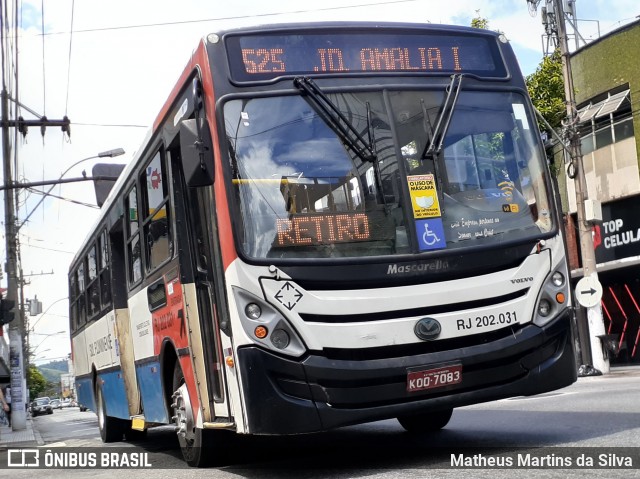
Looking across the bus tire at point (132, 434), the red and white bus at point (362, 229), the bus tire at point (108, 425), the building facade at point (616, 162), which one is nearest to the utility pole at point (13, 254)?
the bus tire at point (108, 425)

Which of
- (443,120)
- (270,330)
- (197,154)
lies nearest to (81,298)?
(197,154)

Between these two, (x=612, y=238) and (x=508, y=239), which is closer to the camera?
(x=508, y=239)

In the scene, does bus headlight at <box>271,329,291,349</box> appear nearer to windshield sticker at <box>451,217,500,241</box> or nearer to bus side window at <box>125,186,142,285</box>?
windshield sticker at <box>451,217,500,241</box>

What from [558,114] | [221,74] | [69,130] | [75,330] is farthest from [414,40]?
[69,130]

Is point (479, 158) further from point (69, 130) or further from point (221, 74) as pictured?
point (69, 130)

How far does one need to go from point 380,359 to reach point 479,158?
1776 mm

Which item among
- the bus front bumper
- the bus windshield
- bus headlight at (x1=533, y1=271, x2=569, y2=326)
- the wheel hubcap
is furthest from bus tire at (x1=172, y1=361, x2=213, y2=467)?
bus headlight at (x1=533, y1=271, x2=569, y2=326)

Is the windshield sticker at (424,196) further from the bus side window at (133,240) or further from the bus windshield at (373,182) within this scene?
the bus side window at (133,240)

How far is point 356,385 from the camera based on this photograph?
6.85 m

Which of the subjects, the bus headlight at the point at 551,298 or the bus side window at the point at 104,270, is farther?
the bus side window at the point at 104,270

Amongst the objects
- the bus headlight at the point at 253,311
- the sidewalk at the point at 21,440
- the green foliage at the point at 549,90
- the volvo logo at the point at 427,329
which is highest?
the green foliage at the point at 549,90

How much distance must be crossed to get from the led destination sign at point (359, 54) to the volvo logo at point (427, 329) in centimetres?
202

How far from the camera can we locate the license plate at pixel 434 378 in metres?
6.95

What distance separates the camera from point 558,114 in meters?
27.9
